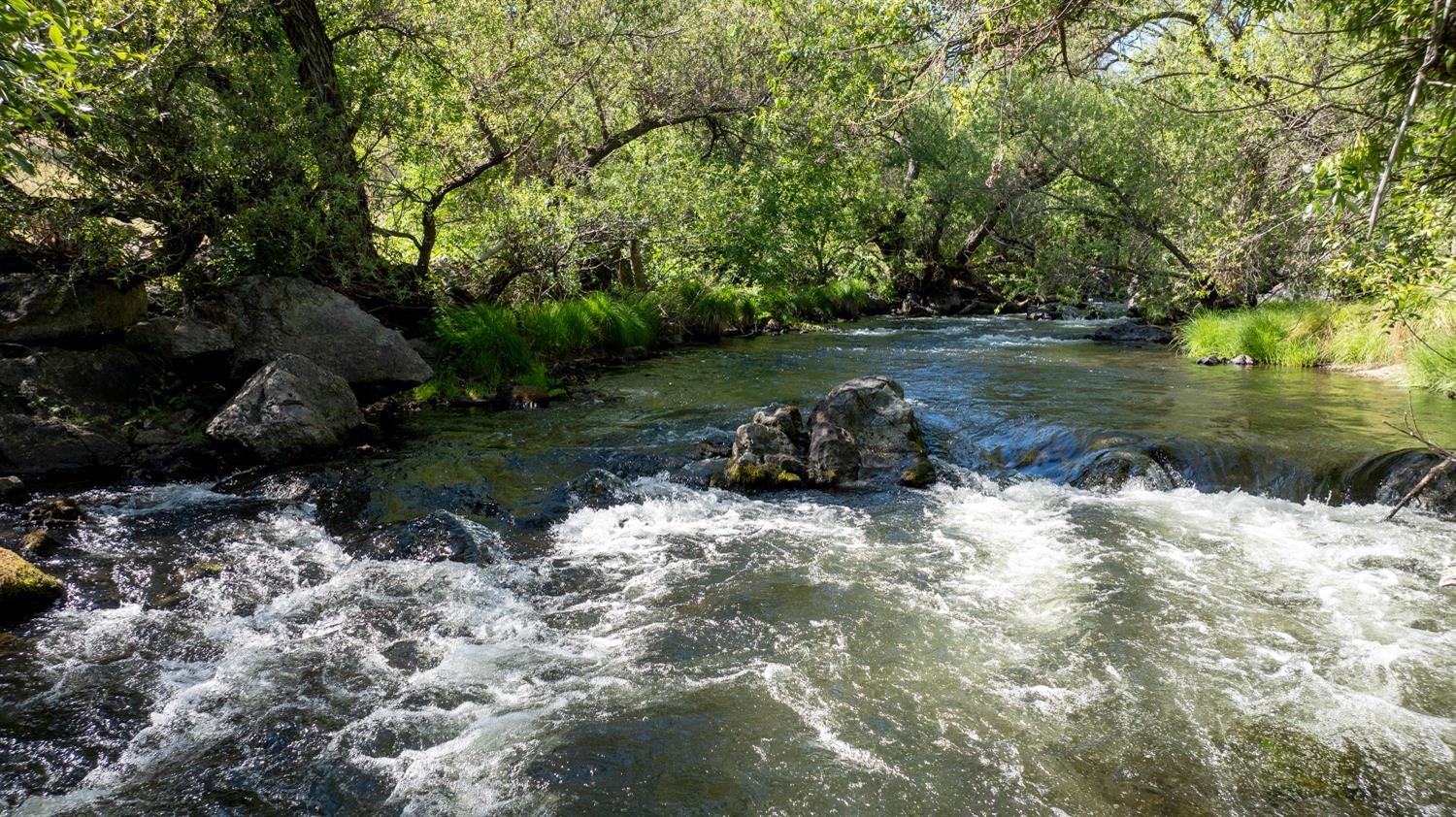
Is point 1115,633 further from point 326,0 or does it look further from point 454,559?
point 326,0

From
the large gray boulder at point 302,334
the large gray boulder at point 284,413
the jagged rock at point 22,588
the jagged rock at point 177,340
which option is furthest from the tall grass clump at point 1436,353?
the jagged rock at point 177,340

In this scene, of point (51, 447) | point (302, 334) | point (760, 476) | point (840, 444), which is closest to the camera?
point (51, 447)

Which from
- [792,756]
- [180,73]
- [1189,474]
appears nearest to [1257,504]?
[1189,474]

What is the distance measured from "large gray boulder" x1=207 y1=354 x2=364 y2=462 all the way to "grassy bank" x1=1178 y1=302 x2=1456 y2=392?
16.4 m

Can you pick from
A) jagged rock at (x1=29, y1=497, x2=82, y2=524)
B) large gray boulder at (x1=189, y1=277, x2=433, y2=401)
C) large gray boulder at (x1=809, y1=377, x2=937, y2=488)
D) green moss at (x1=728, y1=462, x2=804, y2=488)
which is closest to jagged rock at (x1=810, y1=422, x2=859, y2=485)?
large gray boulder at (x1=809, y1=377, x2=937, y2=488)

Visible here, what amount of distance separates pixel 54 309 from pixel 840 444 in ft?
31.4

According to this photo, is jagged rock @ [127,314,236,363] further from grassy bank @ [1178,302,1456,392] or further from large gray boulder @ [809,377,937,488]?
grassy bank @ [1178,302,1456,392]

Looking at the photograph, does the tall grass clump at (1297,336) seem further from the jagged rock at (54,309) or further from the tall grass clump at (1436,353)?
the jagged rock at (54,309)

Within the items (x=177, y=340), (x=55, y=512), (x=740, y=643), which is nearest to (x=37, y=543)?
(x=55, y=512)

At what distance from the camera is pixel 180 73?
9.72 meters

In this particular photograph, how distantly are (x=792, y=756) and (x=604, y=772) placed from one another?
102 centimetres

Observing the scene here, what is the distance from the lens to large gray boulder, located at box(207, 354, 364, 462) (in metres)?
9.30

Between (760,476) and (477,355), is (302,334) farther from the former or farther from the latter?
(760,476)

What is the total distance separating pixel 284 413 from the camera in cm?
954
